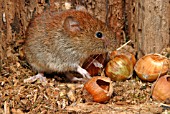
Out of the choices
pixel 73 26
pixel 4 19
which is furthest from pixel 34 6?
pixel 73 26

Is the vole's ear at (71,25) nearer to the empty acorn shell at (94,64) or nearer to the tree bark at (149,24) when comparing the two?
the empty acorn shell at (94,64)

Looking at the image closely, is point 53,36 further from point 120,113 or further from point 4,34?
point 120,113

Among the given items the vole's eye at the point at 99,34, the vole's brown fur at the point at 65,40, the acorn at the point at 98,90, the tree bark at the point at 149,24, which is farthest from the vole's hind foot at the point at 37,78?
the tree bark at the point at 149,24

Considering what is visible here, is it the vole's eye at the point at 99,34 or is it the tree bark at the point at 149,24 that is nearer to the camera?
the vole's eye at the point at 99,34

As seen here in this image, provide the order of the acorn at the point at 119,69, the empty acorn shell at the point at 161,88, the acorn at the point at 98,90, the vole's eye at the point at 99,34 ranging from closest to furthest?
the acorn at the point at 98,90 < the empty acorn shell at the point at 161,88 < the vole's eye at the point at 99,34 < the acorn at the point at 119,69

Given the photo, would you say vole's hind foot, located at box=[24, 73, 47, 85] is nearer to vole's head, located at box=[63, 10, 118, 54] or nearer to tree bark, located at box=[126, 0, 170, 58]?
vole's head, located at box=[63, 10, 118, 54]

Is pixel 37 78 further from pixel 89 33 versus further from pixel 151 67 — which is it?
pixel 151 67
